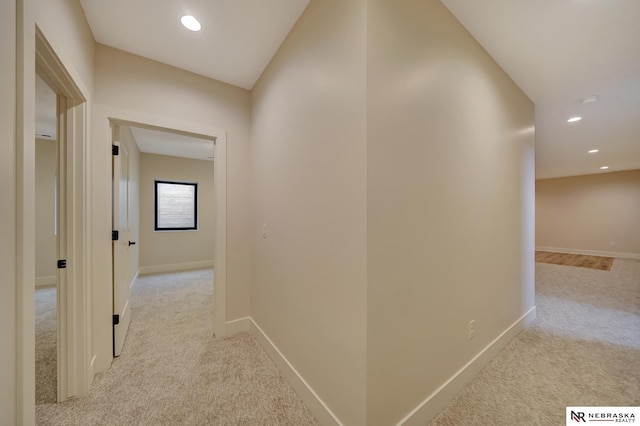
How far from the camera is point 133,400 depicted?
1560mm

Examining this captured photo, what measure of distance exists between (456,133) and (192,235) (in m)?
5.58

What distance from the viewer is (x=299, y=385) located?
1.58m

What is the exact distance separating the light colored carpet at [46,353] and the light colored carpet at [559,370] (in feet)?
8.55

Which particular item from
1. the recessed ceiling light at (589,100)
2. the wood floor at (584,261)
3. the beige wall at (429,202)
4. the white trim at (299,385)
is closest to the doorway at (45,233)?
the white trim at (299,385)

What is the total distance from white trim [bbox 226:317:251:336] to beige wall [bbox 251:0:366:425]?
0.51 m

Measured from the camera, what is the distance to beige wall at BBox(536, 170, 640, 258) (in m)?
6.52

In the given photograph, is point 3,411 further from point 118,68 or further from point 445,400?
point 118,68

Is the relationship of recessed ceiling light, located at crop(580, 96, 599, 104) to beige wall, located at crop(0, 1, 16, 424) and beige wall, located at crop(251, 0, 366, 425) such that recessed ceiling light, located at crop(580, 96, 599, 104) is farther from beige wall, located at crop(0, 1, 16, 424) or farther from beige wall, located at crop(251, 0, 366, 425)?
beige wall, located at crop(0, 1, 16, 424)

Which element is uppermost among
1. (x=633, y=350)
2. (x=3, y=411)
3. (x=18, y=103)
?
(x=18, y=103)

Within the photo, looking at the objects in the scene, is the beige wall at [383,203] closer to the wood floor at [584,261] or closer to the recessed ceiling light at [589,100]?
the recessed ceiling light at [589,100]

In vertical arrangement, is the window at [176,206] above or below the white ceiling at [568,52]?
below

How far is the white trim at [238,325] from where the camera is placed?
2393mm

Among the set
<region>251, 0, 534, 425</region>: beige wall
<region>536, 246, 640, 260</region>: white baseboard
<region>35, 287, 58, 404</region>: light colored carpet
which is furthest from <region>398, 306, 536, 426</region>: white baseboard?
<region>536, 246, 640, 260</region>: white baseboard

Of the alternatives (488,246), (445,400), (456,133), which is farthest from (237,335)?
(456,133)
